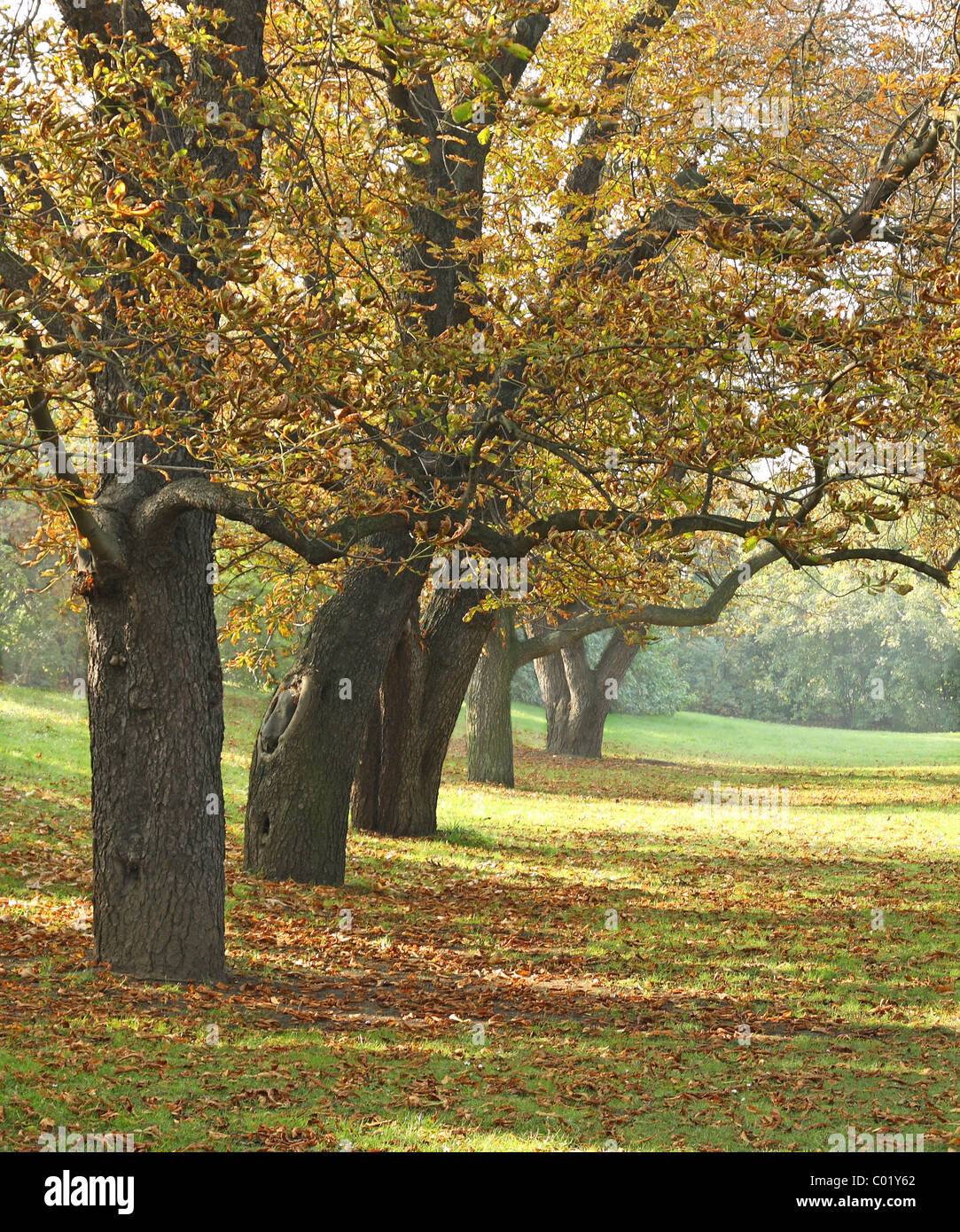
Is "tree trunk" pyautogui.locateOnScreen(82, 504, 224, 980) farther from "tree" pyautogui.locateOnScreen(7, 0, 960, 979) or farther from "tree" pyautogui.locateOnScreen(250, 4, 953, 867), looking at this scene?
"tree" pyautogui.locateOnScreen(250, 4, 953, 867)

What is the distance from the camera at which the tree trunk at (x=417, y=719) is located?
1415 cm

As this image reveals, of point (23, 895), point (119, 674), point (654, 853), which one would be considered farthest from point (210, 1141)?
point (654, 853)

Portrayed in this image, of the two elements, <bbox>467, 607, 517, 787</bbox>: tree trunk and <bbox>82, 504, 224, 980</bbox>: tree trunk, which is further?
<bbox>467, 607, 517, 787</bbox>: tree trunk

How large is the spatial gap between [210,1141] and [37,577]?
97.7 feet

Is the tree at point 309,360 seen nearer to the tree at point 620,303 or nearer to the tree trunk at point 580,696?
the tree at point 620,303

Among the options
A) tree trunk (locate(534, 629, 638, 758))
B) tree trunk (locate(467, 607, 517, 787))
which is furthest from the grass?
tree trunk (locate(534, 629, 638, 758))

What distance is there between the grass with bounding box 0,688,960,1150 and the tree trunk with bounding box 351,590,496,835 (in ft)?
1.68

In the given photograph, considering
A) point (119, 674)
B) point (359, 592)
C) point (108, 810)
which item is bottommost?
point (108, 810)

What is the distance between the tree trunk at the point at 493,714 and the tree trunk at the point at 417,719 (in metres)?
7.00

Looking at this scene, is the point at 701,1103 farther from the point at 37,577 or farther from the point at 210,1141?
the point at 37,577

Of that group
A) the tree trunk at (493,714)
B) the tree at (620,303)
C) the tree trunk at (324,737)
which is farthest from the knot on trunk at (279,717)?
the tree trunk at (493,714)

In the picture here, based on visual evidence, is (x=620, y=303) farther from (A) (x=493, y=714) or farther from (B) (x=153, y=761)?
(A) (x=493, y=714)

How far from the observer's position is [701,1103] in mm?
6070

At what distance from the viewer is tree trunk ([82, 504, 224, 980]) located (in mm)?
7461
